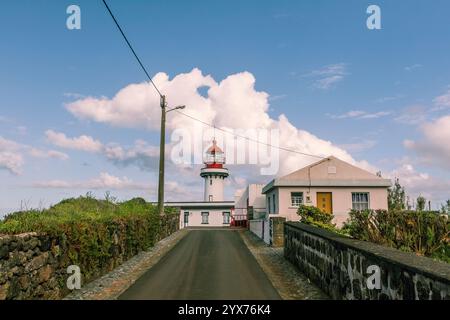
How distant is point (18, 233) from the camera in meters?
7.14

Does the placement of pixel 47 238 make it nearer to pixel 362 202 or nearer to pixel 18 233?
pixel 18 233

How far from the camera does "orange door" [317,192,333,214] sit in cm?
2689

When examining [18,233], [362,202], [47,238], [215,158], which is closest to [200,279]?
[47,238]

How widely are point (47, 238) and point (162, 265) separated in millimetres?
5327

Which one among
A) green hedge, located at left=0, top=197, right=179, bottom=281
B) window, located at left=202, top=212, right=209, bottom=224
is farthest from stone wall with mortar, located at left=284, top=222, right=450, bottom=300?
window, located at left=202, top=212, right=209, bottom=224

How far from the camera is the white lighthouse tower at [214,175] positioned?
51.2 metres

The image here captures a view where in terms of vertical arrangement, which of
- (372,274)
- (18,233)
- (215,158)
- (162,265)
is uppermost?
(215,158)

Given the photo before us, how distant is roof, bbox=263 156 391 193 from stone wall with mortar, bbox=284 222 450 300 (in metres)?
16.0

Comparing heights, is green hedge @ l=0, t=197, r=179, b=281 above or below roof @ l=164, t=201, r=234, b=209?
below

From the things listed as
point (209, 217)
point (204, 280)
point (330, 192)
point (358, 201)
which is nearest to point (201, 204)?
point (209, 217)

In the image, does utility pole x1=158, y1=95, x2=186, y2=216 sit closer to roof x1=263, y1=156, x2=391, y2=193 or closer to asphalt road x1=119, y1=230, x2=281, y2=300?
roof x1=263, y1=156, x2=391, y2=193

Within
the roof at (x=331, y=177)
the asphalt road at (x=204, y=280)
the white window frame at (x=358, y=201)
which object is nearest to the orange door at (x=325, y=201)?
the roof at (x=331, y=177)

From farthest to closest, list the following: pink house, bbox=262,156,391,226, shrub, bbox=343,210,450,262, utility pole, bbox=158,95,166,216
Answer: pink house, bbox=262,156,391,226 → utility pole, bbox=158,95,166,216 → shrub, bbox=343,210,450,262

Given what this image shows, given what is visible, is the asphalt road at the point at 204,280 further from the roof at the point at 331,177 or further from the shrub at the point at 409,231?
the roof at the point at 331,177
